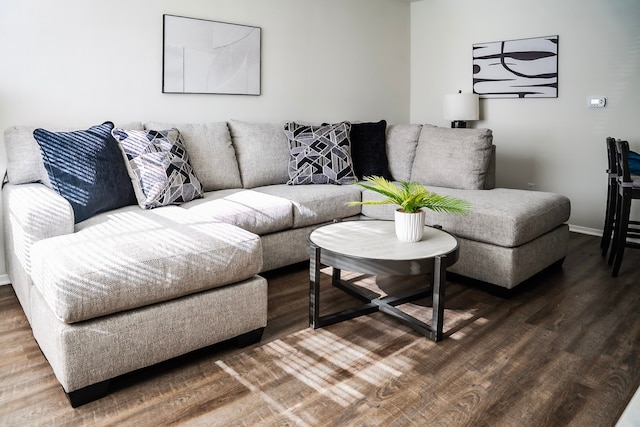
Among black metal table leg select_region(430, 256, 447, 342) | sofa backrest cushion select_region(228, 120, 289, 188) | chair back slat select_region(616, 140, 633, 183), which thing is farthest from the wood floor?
sofa backrest cushion select_region(228, 120, 289, 188)

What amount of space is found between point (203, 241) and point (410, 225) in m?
0.99

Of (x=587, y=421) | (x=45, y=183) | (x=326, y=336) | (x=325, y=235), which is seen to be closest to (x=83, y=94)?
(x=45, y=183)

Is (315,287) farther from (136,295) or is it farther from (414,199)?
(136,295)

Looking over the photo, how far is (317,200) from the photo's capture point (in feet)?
10.8

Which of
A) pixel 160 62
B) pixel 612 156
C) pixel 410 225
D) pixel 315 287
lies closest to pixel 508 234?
pixel 410 225

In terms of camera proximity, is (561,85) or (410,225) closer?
(410,225)

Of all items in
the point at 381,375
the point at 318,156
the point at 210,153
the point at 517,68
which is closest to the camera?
the point at 381,375

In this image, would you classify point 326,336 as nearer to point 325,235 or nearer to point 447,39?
point 325,235

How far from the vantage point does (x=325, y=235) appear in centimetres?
257

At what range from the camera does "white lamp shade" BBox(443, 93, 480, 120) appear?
4695 millimetres

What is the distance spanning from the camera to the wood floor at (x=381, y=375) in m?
1.72

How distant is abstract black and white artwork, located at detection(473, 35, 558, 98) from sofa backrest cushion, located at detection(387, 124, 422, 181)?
1227 mm

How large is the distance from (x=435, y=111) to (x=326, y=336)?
3599 millimetres

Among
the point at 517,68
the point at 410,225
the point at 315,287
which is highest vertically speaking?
the point at 517,68
